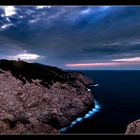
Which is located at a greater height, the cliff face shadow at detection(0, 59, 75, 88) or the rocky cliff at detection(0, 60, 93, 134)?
the cliff face shadow at detection(0, 59, 75, 88)

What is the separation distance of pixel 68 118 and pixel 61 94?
9.46ft

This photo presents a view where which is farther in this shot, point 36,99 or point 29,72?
point 29,72

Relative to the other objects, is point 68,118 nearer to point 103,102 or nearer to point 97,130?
point 97,130

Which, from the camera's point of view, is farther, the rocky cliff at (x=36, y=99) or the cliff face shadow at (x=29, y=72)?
the cliff face shadow at (x=29, y=72)

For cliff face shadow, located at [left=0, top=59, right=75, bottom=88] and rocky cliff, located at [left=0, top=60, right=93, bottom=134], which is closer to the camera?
rocky cliff, located at [left=0, top=60, right=93, bottom=134]

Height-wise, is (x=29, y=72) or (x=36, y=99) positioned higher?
(x=29, y=72)

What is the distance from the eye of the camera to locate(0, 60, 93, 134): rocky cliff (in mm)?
13750

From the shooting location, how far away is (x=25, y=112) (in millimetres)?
15414

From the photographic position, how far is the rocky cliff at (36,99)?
13750mm

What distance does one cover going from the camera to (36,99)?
16.8m

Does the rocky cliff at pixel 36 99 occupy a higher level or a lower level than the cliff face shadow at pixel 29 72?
lower
